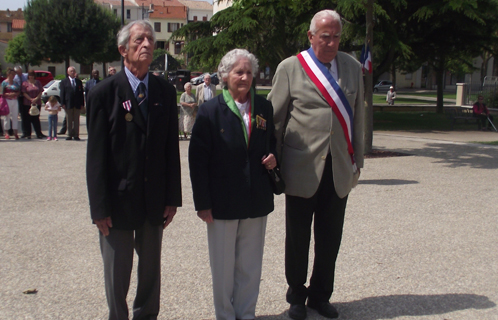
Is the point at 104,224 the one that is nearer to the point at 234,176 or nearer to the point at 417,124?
the point at 234,176

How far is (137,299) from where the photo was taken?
3.41 m

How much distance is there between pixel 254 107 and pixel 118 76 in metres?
0.86

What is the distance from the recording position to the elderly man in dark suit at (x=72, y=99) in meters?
14.1

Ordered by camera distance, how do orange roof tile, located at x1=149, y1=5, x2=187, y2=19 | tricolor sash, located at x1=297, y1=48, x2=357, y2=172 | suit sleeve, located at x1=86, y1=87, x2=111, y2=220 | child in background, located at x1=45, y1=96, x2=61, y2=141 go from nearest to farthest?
suit sleeve, located at x1=86, y1=87, x2=111, y2=220, tricolor sash, located at x1=297, y1=48, x2=357, y2=172, child in background, located at x1=45, y1=96, x2=61, y2=141, orange roof tile, located at x1=149, y1=5, x2=187, y2=19

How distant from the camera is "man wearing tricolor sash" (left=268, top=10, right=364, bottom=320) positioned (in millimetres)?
3568

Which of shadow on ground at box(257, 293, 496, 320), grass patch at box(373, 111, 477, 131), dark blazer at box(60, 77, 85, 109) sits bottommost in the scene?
shadow on ground at box(257, 293, 496, 320)

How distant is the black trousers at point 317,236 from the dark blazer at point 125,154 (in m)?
0.98

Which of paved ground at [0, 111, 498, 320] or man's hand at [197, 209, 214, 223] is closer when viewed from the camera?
man's hand at [197, 209, 214, 223]

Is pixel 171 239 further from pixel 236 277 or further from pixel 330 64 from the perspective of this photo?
pixel 330 64

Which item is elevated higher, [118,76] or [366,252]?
[118,76]

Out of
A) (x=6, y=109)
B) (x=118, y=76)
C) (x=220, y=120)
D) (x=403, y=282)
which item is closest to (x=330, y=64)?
(x=220, y=120)

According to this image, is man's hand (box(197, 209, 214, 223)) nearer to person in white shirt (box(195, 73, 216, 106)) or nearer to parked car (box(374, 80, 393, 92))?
person in white shirt (box(195, 73, 216, 106))

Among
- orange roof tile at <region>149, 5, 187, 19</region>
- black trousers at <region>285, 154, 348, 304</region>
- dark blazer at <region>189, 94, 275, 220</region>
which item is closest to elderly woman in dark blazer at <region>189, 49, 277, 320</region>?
dark blazer at <region>189, 94, 275, 220</region>

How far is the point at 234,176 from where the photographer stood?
3.32m
